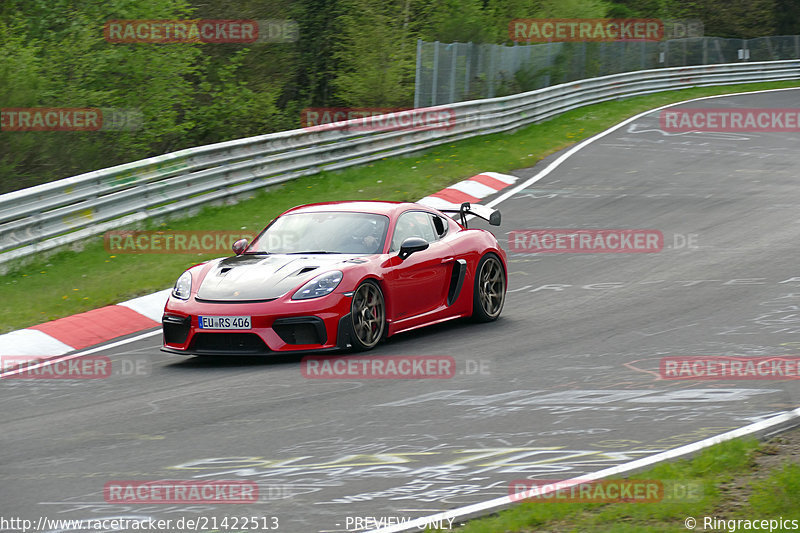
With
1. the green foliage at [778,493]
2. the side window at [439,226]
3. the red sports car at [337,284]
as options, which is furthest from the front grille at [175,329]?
the green foliage at [778,493]

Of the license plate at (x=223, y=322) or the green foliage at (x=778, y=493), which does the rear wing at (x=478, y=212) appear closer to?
the license plate at (x=223, y=322)

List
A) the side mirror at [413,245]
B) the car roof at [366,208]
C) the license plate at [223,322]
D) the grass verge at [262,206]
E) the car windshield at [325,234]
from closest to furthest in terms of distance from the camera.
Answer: the license plate at [223,322] → the side mirror at [413,245] → the car windshield at [325,234] → the car roof at [366,208] → the grass verge at [262,206]

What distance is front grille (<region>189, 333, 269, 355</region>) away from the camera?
921cm

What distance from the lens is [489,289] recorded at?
11.3 meters

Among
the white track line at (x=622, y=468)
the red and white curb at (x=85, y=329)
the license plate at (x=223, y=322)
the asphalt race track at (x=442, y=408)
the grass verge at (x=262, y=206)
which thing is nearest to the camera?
the white track line at (x=622, y=468)

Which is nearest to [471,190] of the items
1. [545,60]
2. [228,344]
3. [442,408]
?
[228,344]

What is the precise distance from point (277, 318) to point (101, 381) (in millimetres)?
1515

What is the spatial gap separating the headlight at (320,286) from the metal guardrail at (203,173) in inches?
217

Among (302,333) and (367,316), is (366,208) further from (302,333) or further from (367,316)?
(302,333)

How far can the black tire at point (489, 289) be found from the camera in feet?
36.3

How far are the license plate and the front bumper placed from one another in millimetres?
31

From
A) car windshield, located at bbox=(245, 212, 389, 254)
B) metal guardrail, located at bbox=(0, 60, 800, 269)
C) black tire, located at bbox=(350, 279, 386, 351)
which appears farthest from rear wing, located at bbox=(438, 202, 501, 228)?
metal guardrail, located at bbox=(0, 60, 800, 269)

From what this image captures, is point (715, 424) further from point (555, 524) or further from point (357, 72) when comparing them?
point (357, 72)

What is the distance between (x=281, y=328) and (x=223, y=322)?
0.49m
